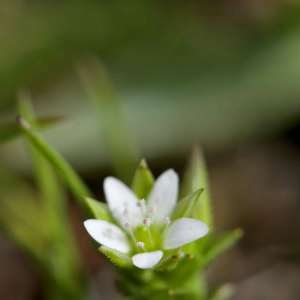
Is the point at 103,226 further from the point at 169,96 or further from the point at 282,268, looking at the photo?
the point at 169,96

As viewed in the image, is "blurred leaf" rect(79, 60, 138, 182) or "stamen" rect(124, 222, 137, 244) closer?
"stamen" rect(124, 222, 137, 244)

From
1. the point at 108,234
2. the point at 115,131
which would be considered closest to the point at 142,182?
the point at 108,234

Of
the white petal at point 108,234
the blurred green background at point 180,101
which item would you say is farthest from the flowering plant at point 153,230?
the blurred green background at point 180,101

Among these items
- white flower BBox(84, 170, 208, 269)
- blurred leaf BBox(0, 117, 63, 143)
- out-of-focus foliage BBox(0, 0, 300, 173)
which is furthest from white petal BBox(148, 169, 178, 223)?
out-of-focus foliage BBox(0, 0, 300, 173)

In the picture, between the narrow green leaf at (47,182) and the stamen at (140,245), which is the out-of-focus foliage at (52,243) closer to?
the narrow green leaf at (47,182)

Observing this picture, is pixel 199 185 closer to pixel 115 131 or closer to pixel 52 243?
pixel 52 243

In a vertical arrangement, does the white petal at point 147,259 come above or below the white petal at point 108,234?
below

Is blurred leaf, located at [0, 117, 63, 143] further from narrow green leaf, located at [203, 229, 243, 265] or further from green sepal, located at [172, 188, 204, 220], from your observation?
narrow green leaf, located at [203, 229, 243, 265]

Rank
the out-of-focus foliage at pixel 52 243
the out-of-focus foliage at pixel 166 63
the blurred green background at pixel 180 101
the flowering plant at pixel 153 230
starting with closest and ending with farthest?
the flowering plant at pixel 153 230 → the out-of-focus foliage at pixel 52 243 → the blurred green background at pixel 180 101 → the out-of-focus foliage at pixel 166 63
